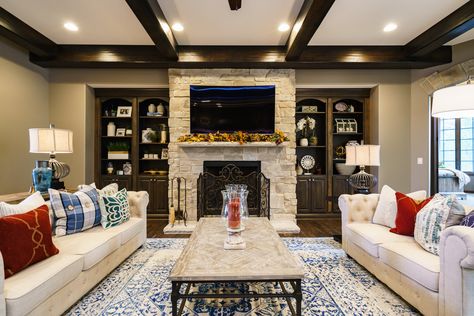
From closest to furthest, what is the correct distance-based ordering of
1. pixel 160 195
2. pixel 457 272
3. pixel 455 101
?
pixel 457 272 < pixel 455 101 < pixel 160 195

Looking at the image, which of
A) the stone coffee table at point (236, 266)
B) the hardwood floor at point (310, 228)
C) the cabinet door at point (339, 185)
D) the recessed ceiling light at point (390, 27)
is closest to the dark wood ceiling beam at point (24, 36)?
the hardwood floor at point (310, 228)

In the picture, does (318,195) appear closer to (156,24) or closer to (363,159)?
(363,159)

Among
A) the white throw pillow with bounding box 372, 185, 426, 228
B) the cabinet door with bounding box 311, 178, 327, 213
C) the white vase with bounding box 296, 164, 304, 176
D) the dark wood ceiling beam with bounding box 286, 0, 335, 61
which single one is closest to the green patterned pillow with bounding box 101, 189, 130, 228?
the white throw pillow with bounding box 372, 185, 426, 228

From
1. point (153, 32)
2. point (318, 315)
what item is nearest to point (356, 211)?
point (318, 315)

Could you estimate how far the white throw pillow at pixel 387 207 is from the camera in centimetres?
279

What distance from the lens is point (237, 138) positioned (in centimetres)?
464

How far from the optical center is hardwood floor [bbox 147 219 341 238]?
4120mm

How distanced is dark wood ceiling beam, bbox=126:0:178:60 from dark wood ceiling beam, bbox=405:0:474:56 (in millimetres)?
3591

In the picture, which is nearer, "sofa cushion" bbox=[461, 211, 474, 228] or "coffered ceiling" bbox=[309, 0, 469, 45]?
"sofa cushion" bbox=[461, 211, 474, 228]

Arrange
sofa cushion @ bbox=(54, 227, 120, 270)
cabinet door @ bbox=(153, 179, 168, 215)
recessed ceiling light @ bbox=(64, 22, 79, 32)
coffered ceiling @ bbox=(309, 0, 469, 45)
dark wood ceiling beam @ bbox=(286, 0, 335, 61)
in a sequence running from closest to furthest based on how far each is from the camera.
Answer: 1. sofa cushion @ bbox=(54, 227, 120, 270)
2. dark wood ceiling beam @ bbox=(286, 0, 335, 61)
3. coffered ceiling @ bbox=(309, 0, 469, 45)
4. recessed ceiling light @ bbox=(64, 22, 79, 32)
5. cabinet door @ bbox=(153, 179, 168, 215)

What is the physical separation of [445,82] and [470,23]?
1.36 m

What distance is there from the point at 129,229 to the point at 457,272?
111 inches

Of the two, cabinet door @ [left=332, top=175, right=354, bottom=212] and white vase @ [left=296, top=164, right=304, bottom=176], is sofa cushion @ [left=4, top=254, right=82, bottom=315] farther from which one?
cabinet door @ [left=332, top=175, right=354, bottom=212]

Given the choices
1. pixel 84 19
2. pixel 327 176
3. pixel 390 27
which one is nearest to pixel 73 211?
pixel 84 19
